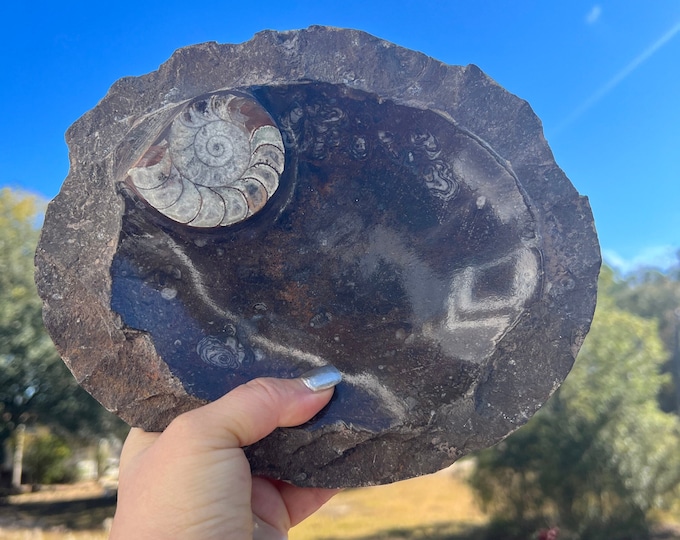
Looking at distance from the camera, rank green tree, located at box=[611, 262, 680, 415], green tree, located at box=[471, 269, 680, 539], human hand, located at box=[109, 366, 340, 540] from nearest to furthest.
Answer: human hand, located at box=[109, 366, 340, 540] → green tree, located at box=[471, 269, 680, 539] → green tree, located at box=[611, 262, 680, 415]

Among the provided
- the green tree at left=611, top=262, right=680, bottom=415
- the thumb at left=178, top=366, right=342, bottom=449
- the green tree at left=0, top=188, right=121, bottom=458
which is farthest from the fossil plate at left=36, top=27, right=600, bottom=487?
the green tree at left=611, top=262, right=680, bottom=415

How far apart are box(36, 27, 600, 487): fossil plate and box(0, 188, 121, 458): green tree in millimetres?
7354

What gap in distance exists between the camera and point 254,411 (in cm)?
167

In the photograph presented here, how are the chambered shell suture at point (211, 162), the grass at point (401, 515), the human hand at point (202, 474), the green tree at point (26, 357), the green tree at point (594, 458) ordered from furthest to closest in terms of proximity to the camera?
1. the grass at point (401, 515)
2. the green tree at point (26, 357)
3. the green tree at point (594, 458)
4. the chambered shell suture at point (211, 162)
5. the human hand at point (202, 474)

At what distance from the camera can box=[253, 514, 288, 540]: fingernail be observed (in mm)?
2053

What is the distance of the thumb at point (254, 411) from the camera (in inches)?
63.0

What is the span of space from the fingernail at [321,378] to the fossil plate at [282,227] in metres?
0.08

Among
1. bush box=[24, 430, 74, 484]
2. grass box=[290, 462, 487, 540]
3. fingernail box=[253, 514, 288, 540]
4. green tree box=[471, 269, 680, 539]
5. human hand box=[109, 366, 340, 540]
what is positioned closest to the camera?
human hand box=[109, 366, 340, 540]

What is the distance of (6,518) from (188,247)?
1011 centimetres

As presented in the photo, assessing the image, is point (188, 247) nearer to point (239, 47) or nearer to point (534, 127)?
point (239, 47)

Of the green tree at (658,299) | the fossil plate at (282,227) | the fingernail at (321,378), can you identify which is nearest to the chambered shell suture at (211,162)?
the fossil plate at (282,227)

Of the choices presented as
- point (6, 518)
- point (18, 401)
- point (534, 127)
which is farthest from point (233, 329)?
point (6, 518)

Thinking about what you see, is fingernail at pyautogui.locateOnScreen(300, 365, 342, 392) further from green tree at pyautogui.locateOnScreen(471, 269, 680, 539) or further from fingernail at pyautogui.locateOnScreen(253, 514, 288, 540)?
green tree at pyautogui.locateOnScreen(471, 269, 680, 539)

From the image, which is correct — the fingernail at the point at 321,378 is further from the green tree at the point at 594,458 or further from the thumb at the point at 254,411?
the green tree at the point at 594,458
